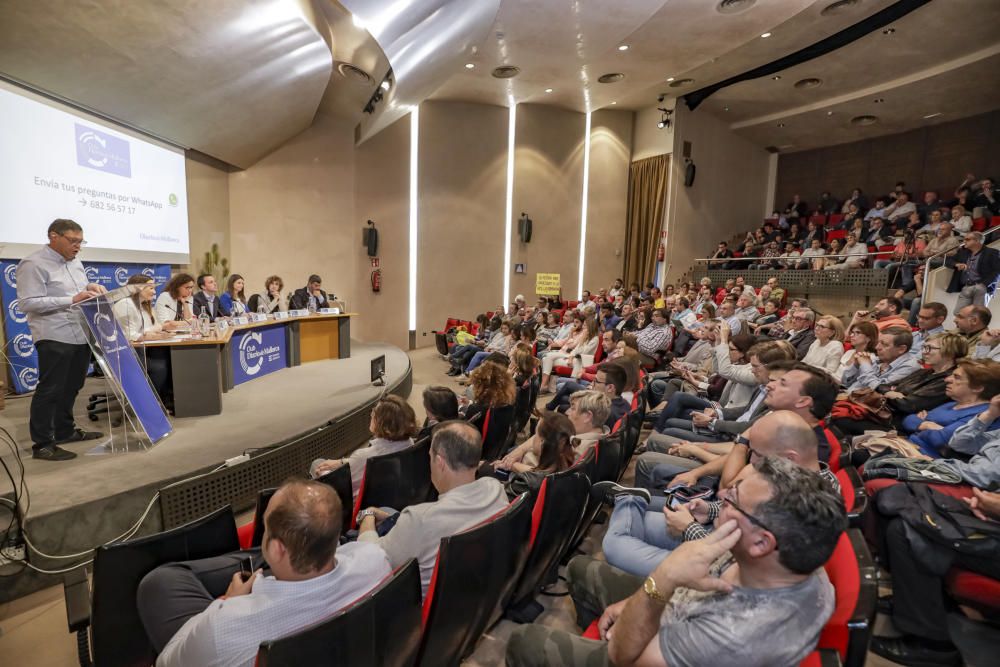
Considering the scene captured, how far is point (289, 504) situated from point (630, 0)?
6624 millimetres

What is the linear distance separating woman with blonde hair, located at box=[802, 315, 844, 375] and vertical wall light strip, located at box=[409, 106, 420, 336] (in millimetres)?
7396

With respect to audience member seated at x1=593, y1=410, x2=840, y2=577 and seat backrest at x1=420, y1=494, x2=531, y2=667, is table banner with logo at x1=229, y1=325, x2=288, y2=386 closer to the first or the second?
seat backrest at x1=420, y1=494, x2=531, y2=667

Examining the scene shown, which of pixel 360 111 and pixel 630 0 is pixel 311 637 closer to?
pixel 630 0

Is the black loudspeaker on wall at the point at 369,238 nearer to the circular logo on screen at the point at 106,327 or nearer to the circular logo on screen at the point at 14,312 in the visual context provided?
the circular logo on screen at the point at 14,312

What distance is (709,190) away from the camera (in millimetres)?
11375

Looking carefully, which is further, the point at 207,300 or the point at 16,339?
the point at 207,300

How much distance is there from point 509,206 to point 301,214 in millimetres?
4374

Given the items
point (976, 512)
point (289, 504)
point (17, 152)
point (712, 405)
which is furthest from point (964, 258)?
point (17, 152)

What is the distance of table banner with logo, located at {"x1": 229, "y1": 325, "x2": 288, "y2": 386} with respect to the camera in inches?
190

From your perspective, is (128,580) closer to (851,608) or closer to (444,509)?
(444,509)

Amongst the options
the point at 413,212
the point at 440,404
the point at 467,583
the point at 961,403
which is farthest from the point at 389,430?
the point at 413,212

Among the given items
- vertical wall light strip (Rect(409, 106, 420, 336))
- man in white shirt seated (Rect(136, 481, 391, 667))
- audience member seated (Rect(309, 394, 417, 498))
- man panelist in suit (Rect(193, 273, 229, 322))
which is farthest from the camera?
vertical wall light strip (Rect(409, 106, 420, 336))

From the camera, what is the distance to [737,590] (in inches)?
41.0

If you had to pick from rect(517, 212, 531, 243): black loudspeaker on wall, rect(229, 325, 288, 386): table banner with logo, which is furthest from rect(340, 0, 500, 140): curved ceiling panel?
rect(517, 212, 531, 243): black loudspeaker on wall
